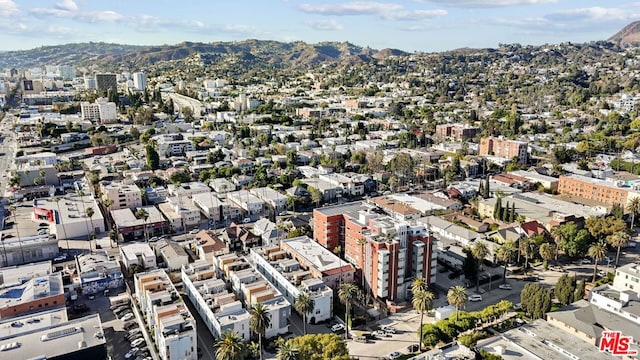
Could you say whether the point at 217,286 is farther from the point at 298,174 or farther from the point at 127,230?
the point at 298,174

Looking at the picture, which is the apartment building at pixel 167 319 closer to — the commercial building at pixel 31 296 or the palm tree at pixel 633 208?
the commercial building at pixel 31 296

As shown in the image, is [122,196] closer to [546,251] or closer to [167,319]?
[167,319]

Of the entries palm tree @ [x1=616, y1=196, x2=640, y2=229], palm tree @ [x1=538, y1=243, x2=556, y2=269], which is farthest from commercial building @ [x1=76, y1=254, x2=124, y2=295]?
palm tree @ [x1=616, y1=196, x2=640, y2=229]

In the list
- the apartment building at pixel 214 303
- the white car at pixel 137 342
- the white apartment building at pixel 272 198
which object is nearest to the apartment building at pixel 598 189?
the white apartment building at pixel 272 198

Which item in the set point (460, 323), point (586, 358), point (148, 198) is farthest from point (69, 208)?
point (586, 358)

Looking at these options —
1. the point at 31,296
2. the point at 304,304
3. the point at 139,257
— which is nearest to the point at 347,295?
the point at 304,304
